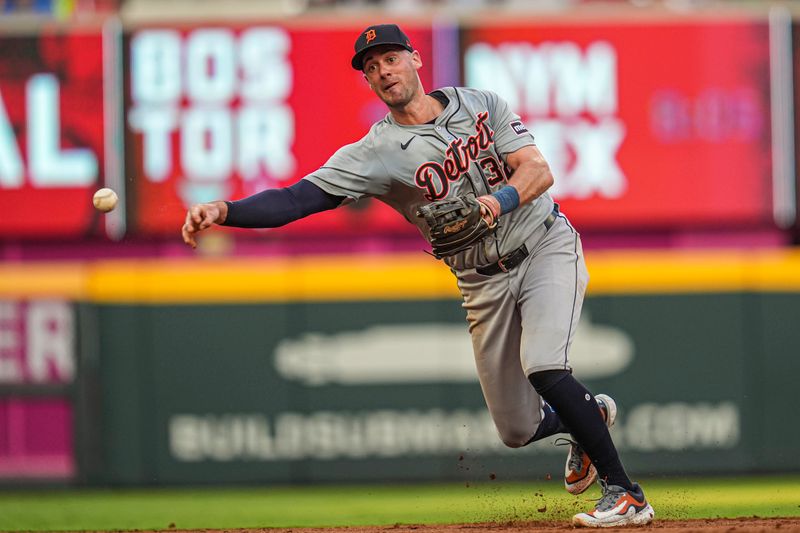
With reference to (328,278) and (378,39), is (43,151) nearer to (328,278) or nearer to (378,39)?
(328,278)

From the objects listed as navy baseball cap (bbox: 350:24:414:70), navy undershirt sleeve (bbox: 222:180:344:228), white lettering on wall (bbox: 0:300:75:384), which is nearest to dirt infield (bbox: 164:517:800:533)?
navy undershirt sleeve (bbox: 222:180:344:228)

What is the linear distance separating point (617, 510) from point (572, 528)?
0.67 ft

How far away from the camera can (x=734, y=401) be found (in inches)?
323

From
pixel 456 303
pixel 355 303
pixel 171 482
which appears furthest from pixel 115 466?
pixel 456 303

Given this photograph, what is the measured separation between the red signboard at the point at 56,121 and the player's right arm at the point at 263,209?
3892 millimetres

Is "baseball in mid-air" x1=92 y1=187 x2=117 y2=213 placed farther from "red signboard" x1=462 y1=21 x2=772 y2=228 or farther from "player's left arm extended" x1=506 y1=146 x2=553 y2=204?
"red signboard" x1=462 y1=21 x2=772 y2=228

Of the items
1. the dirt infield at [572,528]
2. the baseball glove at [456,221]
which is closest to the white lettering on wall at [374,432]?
the dirt infield at [572,528]

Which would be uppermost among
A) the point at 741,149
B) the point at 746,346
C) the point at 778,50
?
the point at 778,50

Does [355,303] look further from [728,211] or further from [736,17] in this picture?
[736,17]

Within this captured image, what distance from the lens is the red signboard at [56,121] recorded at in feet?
26.3

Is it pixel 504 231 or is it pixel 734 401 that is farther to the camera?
pixel 734 401

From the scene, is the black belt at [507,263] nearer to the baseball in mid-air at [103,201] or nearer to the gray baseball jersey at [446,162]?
the gray baseball jersey at [446,162]

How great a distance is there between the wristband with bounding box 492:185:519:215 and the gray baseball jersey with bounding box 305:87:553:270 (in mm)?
220

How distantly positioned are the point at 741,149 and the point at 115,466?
4291 mm
